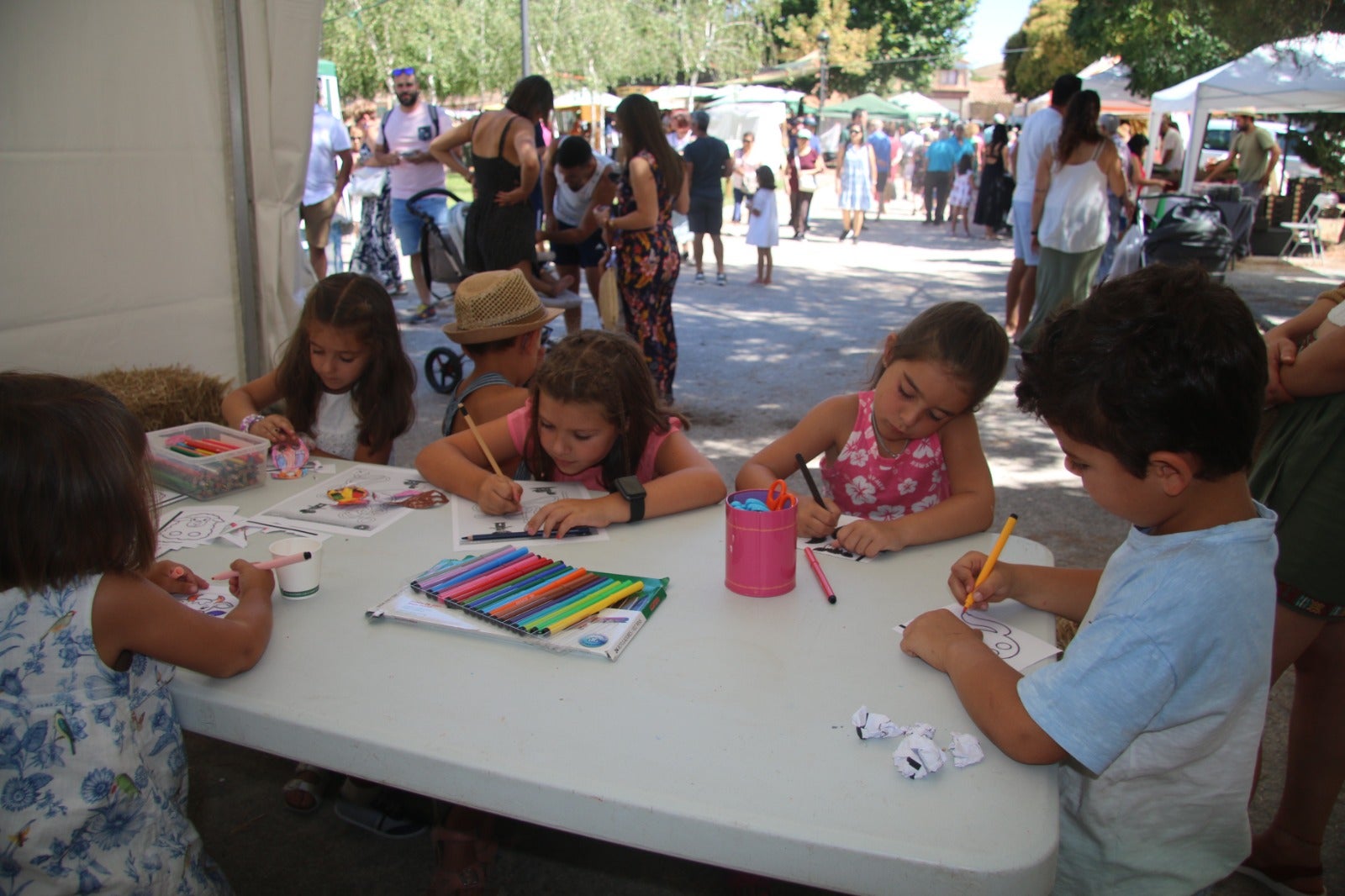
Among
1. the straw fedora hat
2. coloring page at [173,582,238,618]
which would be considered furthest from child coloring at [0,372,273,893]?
the straw fedora hat

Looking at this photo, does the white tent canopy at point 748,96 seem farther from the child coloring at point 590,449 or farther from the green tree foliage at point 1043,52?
the child coloring at point 590,449

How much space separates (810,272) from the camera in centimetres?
1051

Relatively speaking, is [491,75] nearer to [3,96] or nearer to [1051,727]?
[3,96]

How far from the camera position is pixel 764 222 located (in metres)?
9.55

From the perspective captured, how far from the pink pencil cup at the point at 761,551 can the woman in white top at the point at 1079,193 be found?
4.81 meters

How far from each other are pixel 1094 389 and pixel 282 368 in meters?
2.29

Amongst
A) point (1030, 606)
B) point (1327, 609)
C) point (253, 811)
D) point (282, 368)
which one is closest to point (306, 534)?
point (253, 811)

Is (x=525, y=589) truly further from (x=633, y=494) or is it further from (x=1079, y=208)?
(x=1079, y=208)

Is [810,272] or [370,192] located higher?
[370,192]

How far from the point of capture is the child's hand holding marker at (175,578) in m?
1.50

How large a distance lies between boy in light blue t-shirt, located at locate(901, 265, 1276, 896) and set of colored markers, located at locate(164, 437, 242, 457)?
1618 millimetres

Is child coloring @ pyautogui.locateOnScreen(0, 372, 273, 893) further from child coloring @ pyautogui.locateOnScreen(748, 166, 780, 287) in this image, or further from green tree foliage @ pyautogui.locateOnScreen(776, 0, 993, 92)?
green tree foliage @ pyautogui.locateOnScreen(776, 0, 993, 92)

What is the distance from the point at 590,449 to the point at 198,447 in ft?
3.06

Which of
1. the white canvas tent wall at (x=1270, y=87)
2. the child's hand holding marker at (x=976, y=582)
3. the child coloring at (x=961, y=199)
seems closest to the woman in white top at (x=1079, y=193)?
the child's hand holding marker at (x=976, y=582)
